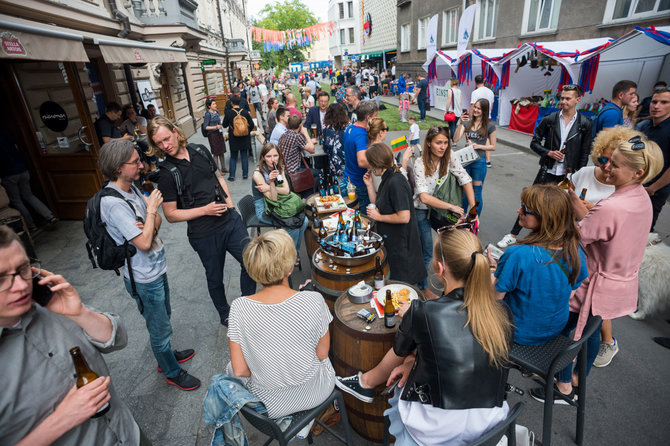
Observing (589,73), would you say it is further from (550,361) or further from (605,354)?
(550,361)

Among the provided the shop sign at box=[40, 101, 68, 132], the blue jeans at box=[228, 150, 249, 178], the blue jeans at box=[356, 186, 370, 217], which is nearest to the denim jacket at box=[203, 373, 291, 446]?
the blue jeans at box=[356, 186, 370, 217]

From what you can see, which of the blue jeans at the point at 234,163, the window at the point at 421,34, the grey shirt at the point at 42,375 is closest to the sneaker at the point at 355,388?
the grey shirt at the point at 42,375

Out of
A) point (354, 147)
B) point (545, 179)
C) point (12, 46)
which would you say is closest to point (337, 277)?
point (354, 147)

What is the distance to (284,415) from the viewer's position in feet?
6.65

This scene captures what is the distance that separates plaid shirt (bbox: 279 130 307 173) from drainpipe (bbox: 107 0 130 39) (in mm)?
7003

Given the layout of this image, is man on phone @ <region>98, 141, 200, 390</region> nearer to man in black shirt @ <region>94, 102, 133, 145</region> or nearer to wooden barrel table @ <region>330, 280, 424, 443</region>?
wooden barrel table @ <region>330, 280, 424, 443</region>

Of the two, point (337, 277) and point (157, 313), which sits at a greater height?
point (337, 277)

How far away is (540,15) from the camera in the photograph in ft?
42.0

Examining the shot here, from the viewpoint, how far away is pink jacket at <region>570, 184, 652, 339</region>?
2320 millimetres

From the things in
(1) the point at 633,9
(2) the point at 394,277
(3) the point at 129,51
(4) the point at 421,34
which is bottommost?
(2) the point at 394,277

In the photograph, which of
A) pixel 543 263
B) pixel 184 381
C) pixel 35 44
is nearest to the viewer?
pixel 543 263

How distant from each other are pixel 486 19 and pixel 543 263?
1801 centimetres

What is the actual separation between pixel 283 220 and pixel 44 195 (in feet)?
19.1

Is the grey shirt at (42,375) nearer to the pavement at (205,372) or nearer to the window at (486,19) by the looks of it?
the pavement at (205,372)
